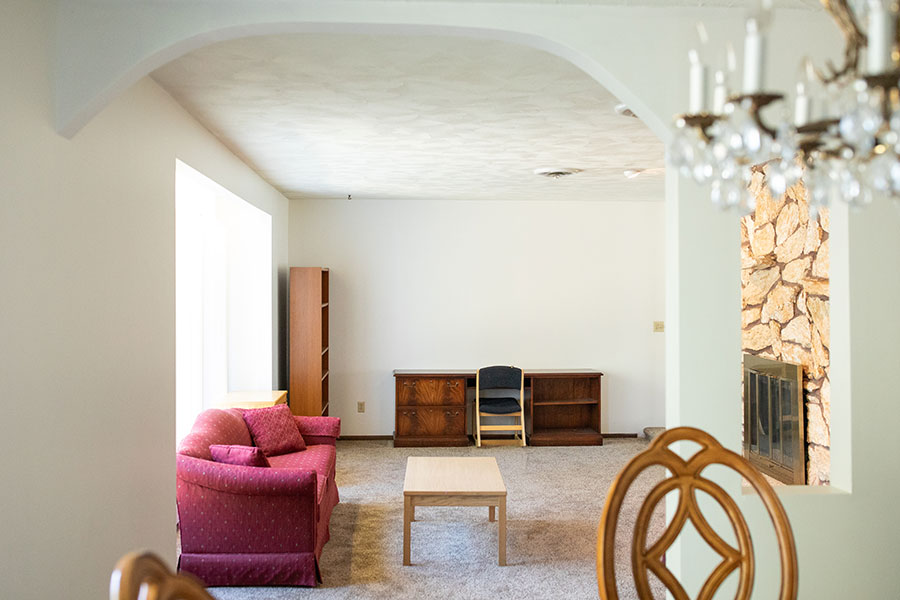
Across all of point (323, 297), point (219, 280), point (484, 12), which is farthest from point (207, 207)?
point (484, 12)

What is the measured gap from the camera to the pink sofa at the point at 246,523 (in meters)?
3.67

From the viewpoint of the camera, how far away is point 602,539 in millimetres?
1495

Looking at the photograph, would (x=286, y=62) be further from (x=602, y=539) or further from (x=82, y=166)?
(x=602, y=539)

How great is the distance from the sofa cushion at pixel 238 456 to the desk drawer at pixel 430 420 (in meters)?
3.31

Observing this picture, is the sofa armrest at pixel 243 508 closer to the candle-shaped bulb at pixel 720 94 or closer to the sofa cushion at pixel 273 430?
the sofa cushion at pixel 273 430

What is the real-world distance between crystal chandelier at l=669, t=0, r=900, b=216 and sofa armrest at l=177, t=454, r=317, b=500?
115 inches

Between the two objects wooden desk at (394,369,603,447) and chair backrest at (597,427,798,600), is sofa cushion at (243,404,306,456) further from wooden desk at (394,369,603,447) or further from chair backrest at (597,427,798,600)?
chair backrest at (597,427,798,600)

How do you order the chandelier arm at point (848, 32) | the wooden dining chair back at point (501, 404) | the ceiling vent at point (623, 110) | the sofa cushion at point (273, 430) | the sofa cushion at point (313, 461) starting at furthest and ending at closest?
the wooden dining chair back at point (501, 404)
the sofa cushion at point (273, 430)
the sofa cushion at point (313, 461)
the ceiling vent at point (623, 110)
the chandelier arm at point (848, 32)

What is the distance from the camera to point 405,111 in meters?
3.65

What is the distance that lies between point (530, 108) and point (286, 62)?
1285mm

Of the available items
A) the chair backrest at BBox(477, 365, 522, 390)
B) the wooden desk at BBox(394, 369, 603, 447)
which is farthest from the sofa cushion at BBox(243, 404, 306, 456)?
the chair backrest at BBox(477, 365, 522, 390)

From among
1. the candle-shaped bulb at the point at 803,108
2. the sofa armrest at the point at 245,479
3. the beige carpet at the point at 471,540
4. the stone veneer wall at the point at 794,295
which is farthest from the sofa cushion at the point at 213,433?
the candle-shaped bulb at the point at 803,108

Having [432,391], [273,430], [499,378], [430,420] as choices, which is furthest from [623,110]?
[430,420]

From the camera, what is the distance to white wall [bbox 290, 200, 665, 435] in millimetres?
7422
